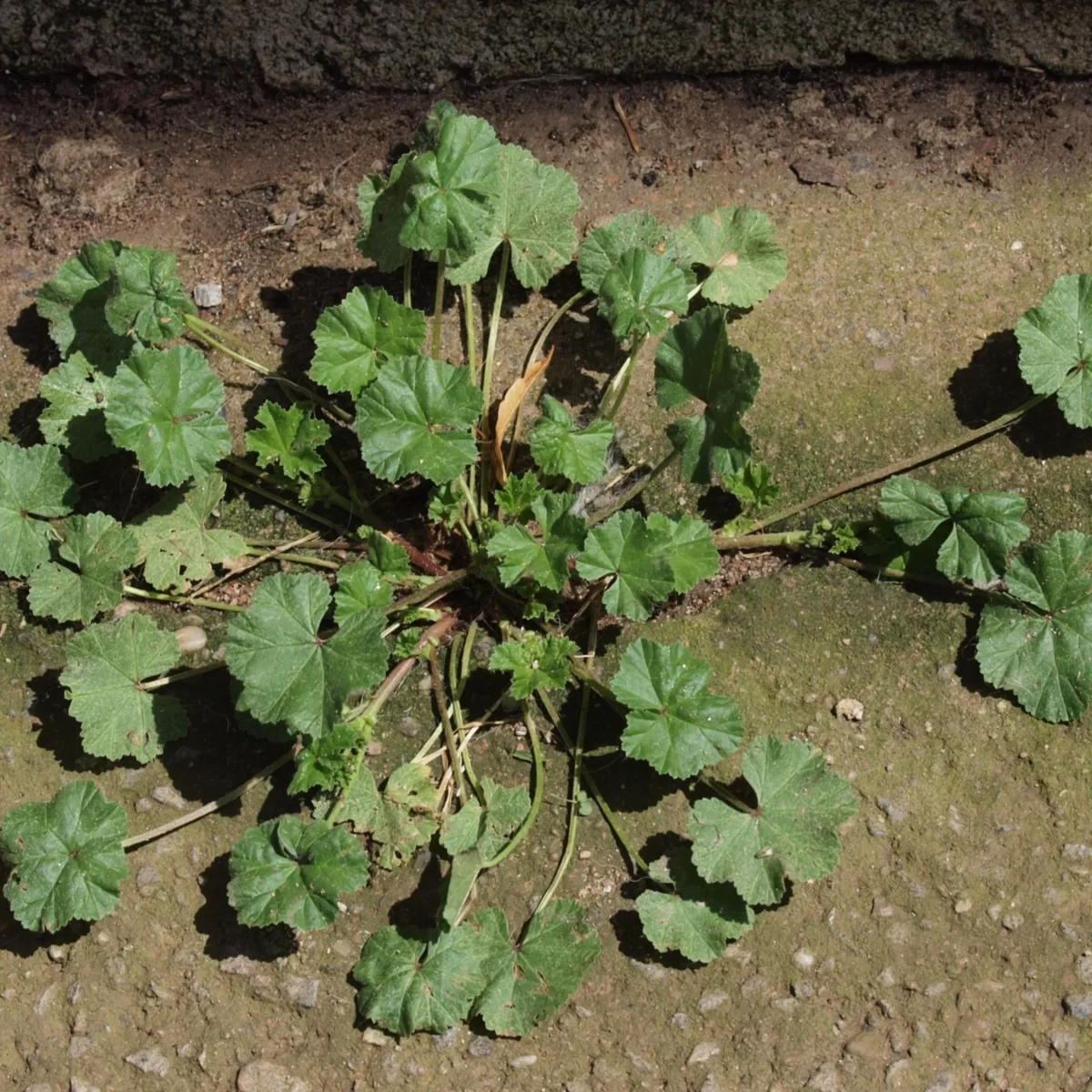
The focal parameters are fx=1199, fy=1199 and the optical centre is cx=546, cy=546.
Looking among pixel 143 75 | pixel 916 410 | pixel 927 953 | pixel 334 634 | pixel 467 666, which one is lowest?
pixel 927 953

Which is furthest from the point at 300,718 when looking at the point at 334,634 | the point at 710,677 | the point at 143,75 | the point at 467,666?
the point at 143,75

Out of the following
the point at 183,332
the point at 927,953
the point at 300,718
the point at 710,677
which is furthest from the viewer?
the point at 183,332

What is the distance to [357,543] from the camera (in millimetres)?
3613

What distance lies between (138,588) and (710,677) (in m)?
1.71

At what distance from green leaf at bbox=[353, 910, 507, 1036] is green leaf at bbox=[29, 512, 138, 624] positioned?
4.04ft

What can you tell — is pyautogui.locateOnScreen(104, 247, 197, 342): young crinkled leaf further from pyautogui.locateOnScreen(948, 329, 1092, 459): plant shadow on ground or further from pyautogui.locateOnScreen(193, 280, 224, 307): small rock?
pyautogui.locateOnScreen(948, 329, 1092, 459): plant shadow on ground

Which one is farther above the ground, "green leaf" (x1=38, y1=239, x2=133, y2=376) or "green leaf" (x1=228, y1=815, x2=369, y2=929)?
"green leaf" (x1=38, y1=239, x2=133, y2=376)

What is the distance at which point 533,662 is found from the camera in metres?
3.22

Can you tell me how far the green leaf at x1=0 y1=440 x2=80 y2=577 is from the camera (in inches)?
135

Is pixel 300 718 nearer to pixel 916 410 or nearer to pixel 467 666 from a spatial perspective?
pixel 467 666

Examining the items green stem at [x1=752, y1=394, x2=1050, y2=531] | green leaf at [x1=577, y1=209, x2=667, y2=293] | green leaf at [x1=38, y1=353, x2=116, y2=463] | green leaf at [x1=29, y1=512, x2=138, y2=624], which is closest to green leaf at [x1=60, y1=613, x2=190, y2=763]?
green leaf at [x1=29, y1=512, x2=138, y2=624]

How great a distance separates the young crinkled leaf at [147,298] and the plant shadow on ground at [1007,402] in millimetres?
2329

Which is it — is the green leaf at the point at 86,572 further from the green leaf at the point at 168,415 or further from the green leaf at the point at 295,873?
the green leaf at the point at 295,873

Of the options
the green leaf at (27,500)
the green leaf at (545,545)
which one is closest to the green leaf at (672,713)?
the green leaf at (545,545)
